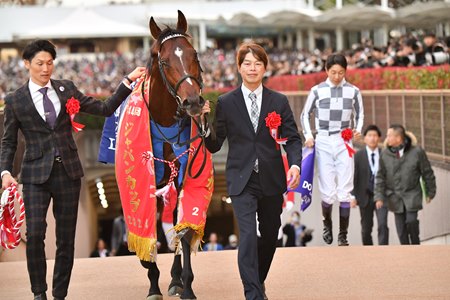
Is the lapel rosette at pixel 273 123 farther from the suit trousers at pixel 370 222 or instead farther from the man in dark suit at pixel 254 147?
the suit trousers at pixel 370 222

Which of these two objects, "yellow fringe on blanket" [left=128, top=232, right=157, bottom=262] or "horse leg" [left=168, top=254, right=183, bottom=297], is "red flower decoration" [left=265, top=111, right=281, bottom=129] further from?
"horse leg" [left=168, top=254, right=183, bottom=297]

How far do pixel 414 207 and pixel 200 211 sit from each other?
5640mm

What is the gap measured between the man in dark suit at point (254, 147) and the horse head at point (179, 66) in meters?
0.16

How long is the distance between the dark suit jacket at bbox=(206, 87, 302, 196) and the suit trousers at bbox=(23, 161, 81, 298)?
42.1 inches

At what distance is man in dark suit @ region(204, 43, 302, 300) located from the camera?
8109 millimetres

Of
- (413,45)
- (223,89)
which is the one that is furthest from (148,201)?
(223,89)

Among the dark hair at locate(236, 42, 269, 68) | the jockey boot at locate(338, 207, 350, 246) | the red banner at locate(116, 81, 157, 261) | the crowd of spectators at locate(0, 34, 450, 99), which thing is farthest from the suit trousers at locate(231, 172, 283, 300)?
the crowd of spectators at locate(0, 34, 450, 99)

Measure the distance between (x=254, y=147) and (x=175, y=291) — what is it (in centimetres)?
152

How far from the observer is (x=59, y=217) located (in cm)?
841

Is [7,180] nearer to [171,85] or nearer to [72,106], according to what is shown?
[72,106]

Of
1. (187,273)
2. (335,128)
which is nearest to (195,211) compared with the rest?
(187,273)

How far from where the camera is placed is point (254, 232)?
314 inches

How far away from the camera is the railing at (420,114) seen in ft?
51.9

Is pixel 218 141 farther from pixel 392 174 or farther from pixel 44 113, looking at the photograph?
pixel 392 174
